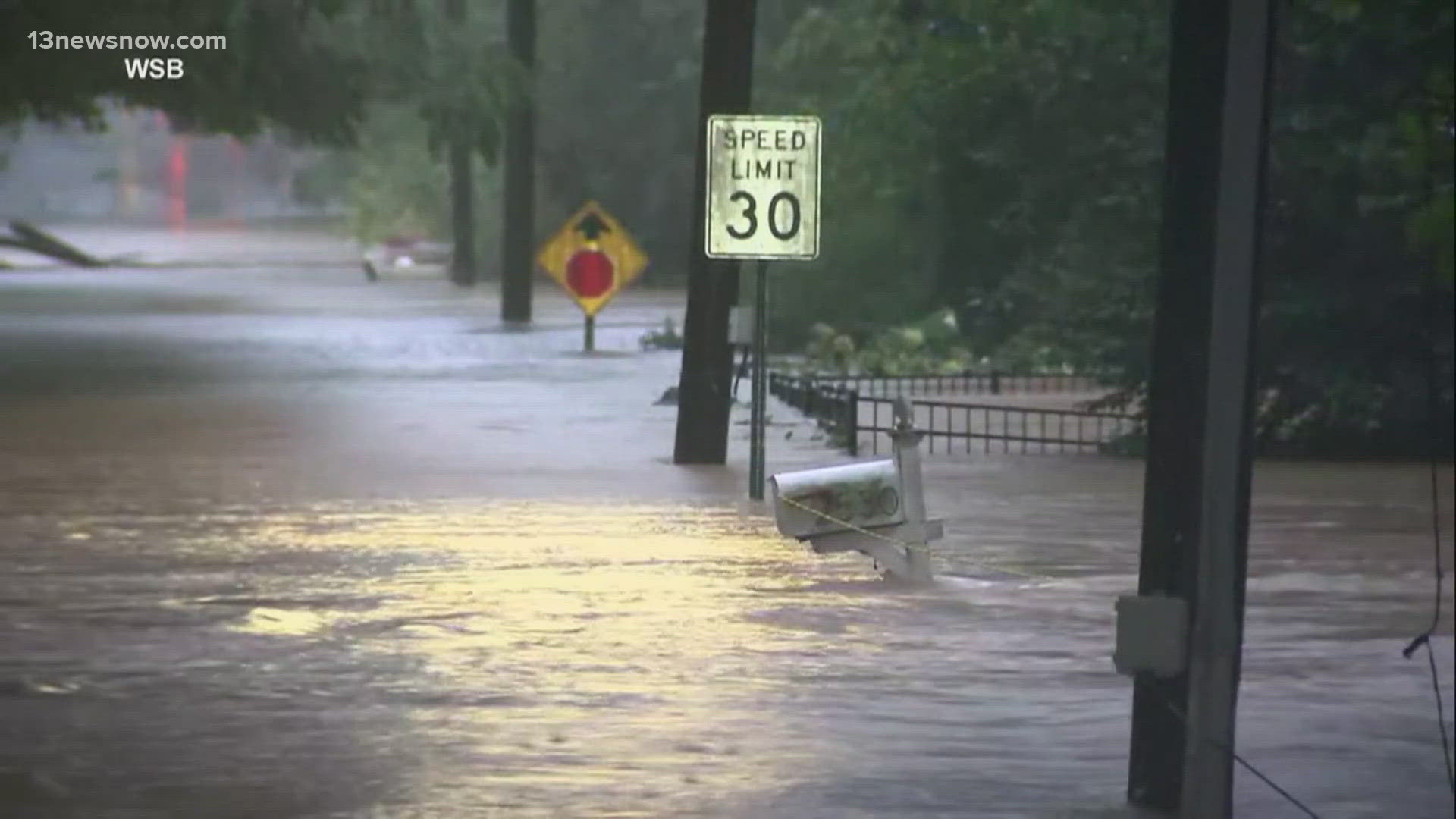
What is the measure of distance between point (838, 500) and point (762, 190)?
12.3ft

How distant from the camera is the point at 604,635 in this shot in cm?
1148

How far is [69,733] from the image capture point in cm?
933

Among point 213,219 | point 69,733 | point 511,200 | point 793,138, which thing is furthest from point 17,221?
point 69,733

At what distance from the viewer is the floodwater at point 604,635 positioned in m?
8.65

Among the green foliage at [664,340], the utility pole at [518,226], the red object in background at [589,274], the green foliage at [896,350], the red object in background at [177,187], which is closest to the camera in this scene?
the green foliage at [896,350]

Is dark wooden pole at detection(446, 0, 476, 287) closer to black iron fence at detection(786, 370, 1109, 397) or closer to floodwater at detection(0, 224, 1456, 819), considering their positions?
black iron fence at detection(786, 370, 1109, 397)

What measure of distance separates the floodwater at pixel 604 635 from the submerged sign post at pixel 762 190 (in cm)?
167

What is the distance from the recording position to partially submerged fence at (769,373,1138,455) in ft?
71.2

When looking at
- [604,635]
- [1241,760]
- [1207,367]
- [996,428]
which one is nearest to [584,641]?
[604,635]

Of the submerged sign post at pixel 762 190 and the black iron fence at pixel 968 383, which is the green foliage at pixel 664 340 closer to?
the black iron fence at pixel 968 383

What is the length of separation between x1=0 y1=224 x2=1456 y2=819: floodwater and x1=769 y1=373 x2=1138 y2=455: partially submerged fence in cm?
64

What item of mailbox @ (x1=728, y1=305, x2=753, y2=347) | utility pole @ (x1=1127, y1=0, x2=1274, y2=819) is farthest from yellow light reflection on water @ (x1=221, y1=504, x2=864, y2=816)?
mailbox @ (x1=728, y1=305, x2=753, y2=347)

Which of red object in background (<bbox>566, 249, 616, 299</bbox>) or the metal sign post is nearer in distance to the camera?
the metal sign post

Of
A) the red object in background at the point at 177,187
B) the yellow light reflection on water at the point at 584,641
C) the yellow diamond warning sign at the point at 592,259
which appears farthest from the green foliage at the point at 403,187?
the yellow light reflection on water at the point at 584,641
